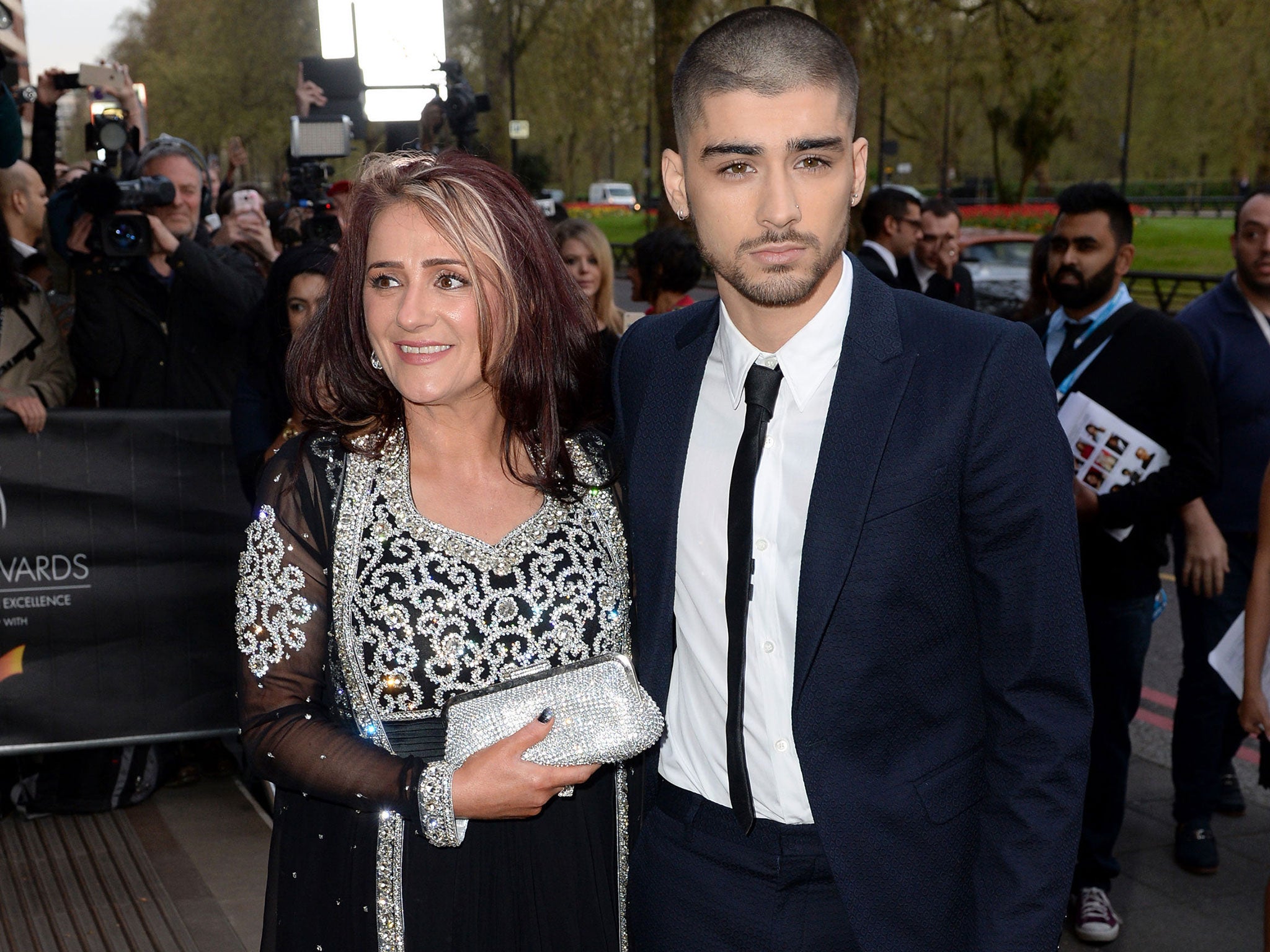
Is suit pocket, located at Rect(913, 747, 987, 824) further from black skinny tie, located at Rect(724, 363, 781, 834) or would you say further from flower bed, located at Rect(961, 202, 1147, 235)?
flower bed, located at Rect(961, 202, 1147, 235)

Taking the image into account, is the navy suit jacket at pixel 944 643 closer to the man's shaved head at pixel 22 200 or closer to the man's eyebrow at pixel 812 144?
the man's eyebrow at pixel 812 144

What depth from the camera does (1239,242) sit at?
471cm

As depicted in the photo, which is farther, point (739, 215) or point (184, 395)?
point (184, 395)

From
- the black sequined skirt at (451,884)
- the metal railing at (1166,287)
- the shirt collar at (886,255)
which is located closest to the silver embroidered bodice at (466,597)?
the black sequined skirt at (451,884)

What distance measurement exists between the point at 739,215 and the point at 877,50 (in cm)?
1418

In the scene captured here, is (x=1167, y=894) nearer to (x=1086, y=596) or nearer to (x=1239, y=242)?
(x=1086, y=596)

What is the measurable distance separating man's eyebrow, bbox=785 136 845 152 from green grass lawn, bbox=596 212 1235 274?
22.9 m

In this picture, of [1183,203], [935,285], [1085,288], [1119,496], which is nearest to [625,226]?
[1183,203]

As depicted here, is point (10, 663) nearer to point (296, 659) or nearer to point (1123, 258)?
point (296, 659)

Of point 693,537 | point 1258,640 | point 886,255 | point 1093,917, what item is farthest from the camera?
point 886,255

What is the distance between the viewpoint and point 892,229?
665 centimetres

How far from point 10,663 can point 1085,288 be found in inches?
163

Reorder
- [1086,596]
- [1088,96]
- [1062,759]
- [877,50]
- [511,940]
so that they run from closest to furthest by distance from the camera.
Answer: [1062,759] < [511,940] < [1086,596] < [877,50] < [1088,96]

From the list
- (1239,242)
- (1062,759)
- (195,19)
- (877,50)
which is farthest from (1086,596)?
(195,19)
